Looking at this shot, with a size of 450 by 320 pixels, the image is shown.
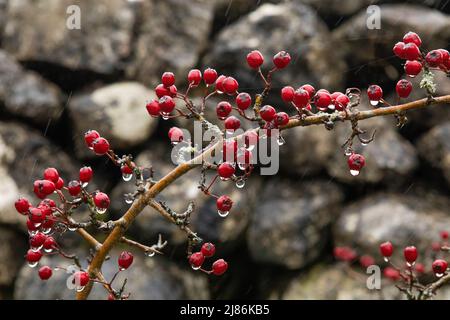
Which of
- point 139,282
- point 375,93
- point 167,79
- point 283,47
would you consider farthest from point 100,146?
point 283,47

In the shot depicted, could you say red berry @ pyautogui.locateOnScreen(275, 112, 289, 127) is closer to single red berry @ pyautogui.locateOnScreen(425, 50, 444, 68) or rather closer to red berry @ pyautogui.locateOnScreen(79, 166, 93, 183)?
single red berry @ pyautogui.locateOnScreen(425, 50, 444, 68)

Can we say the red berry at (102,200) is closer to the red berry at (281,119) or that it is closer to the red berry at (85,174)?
the red berry at (85,174)

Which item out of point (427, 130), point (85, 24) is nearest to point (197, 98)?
point (85, 24)

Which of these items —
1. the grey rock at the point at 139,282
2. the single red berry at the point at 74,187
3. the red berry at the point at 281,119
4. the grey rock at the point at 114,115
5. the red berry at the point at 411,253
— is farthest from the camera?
the grey rock at the point at 114,115

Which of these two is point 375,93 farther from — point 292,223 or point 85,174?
point 292,223

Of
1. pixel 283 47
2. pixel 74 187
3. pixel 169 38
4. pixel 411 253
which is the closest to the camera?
pixel 74 187

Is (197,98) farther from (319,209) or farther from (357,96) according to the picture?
(357,96)

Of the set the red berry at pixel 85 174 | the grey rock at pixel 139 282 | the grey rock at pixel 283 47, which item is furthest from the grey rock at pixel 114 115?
the red berry at pixel 85 174
